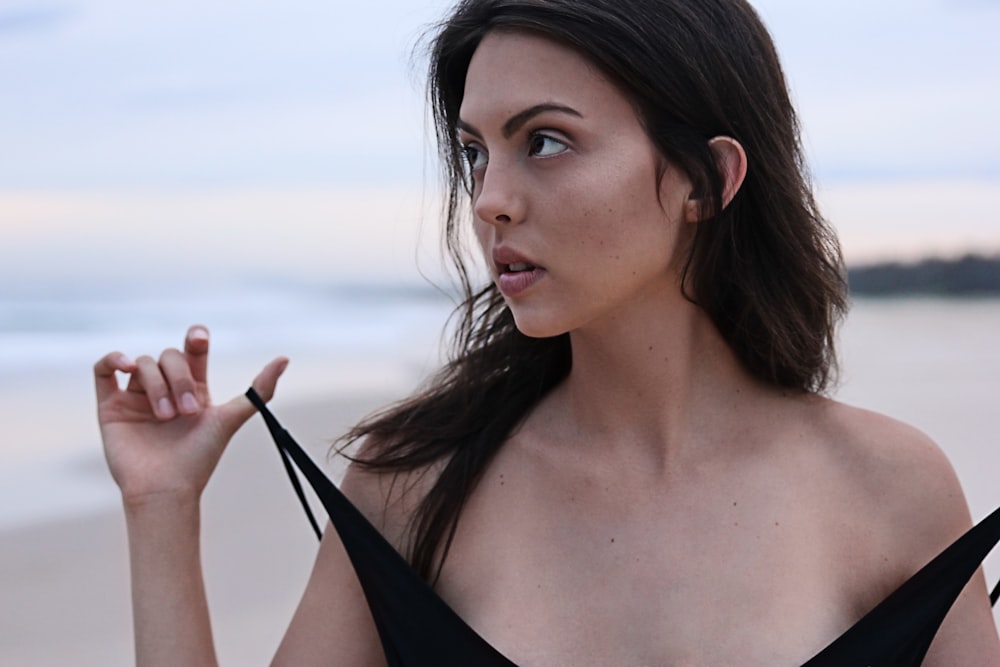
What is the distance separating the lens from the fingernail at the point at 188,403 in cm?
191

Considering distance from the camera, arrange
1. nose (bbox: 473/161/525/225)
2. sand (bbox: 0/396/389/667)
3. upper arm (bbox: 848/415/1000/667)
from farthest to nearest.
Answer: sand (bbox: 0/396/389/667) → upper arm (bbox: 848/415/1000/667) → nose (bbox: 473/161/525/225)

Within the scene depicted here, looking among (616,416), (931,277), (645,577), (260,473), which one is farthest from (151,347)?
(645,577)

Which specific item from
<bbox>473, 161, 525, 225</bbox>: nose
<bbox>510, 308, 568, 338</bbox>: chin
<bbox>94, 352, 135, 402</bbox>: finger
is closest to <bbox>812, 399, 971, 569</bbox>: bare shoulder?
<bbox>510, 308, 568, 338</bbox>: chin

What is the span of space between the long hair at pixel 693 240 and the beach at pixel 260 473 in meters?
1.63

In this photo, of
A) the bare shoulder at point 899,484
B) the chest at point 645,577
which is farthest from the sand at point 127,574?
the bare shoulder at point 899,484

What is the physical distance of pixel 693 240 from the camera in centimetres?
193

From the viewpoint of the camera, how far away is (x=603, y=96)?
174 cm

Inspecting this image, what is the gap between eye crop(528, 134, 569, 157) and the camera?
174cm

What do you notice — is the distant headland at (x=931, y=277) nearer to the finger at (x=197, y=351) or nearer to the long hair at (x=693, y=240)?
the long hair at (x=693, y=240)

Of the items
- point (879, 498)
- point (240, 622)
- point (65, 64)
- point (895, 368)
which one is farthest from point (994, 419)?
point (65, 64)

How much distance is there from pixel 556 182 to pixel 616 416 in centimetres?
45

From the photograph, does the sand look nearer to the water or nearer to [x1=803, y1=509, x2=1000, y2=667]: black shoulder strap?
the water

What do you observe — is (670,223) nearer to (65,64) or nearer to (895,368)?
(895,368)

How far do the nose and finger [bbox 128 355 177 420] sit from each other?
536 millimetres
